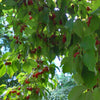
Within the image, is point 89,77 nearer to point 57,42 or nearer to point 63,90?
point 57,42

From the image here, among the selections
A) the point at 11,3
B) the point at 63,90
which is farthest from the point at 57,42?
the point at 63,90

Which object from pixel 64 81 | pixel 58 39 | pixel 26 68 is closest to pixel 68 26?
pixel 58 39

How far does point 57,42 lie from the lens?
2.55ft

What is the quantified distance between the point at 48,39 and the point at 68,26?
0.31 metres

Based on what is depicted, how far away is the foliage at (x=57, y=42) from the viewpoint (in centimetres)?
45

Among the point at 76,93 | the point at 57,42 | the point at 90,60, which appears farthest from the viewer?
the point at 57,42

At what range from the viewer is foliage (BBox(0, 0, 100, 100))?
45 centimetres

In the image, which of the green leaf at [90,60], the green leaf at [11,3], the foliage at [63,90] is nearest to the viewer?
the green leaf at [90,60]

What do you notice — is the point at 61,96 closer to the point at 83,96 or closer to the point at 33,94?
the point at 33,94

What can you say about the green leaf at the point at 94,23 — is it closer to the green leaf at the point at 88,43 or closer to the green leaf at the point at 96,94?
the green leaf at the point at 88,43

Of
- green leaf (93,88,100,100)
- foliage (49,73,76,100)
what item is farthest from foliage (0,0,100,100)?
foliage (49,73,76,100)

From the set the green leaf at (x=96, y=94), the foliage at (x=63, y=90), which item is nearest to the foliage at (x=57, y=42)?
the green leaf at (x=96, y=94)

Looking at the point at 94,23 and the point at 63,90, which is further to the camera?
the point at 63,90

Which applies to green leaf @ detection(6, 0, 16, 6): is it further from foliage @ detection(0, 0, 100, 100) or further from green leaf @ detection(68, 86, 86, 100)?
green leaf @ detection(68, 86, 86, 100)
